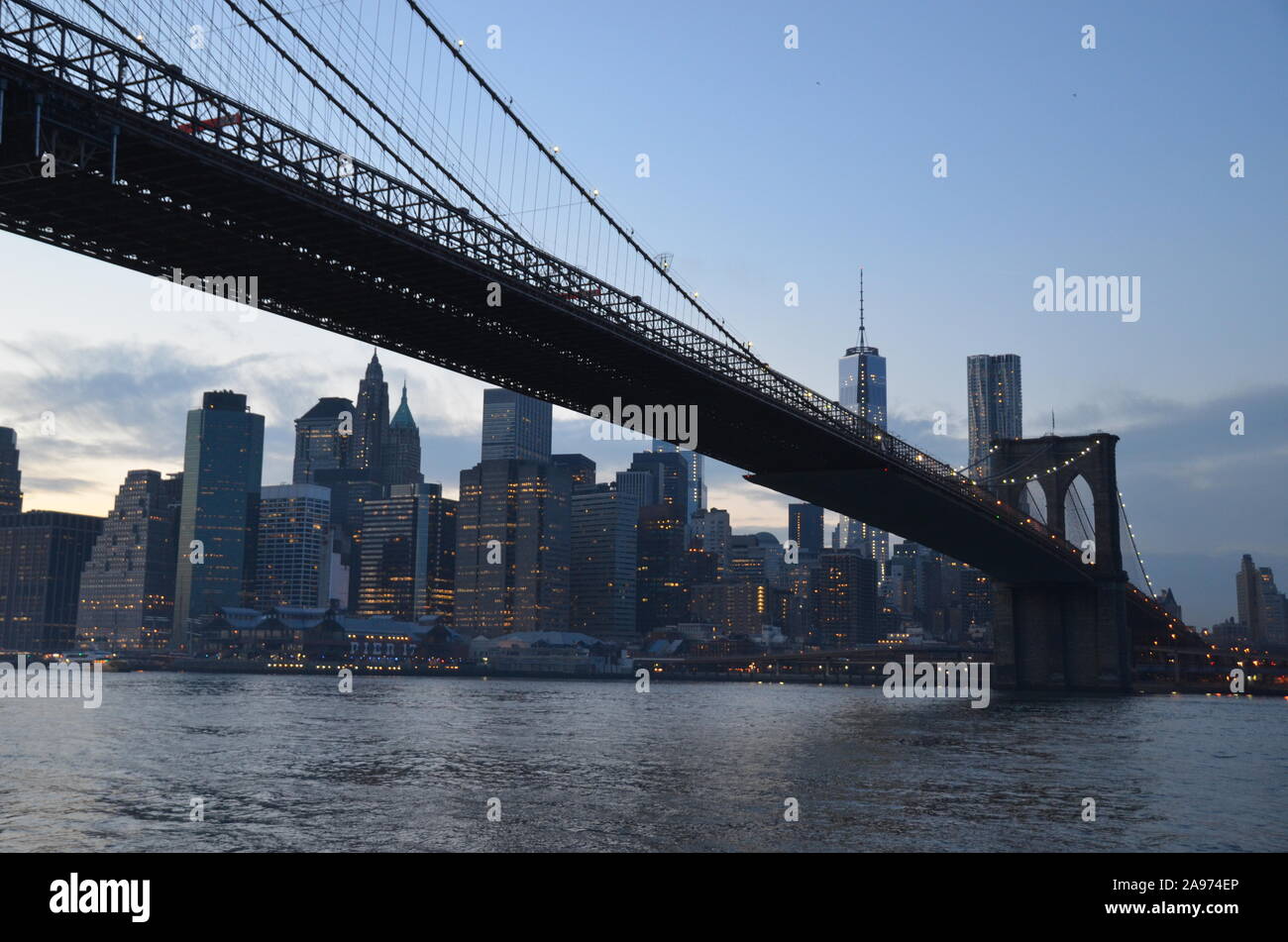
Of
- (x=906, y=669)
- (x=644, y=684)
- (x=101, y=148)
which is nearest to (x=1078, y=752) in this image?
(x=101, y=148)

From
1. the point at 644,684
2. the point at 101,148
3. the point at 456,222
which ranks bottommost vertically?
the point at 644,684

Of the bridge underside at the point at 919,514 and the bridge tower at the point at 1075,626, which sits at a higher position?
the bridge underside at the point at 919,514

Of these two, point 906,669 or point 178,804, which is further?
point 906,669

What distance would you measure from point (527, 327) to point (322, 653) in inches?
6496

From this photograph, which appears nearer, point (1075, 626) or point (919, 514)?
point (919, 514)

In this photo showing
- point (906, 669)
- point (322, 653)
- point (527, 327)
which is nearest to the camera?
point (527, 327)

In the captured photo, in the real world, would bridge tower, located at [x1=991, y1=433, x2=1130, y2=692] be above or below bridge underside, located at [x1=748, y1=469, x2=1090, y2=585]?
below

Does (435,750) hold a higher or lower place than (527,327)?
lower

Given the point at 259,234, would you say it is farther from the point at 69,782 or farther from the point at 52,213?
the point at 69,782

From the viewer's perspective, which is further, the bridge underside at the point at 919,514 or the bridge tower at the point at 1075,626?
the bridge tower at the point at 1075,626

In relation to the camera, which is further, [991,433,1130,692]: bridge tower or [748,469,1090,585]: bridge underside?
[991,433,1130,692]: bridge tower

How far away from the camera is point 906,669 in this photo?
155250 mm

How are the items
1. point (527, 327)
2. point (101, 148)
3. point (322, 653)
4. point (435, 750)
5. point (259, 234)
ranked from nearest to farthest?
1. point (101, 148)
2. point (259, 234)
3. point (435, 750)
4. point (527, 327)
5. point (322, 653)

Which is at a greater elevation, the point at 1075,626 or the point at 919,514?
the point at 919,514
